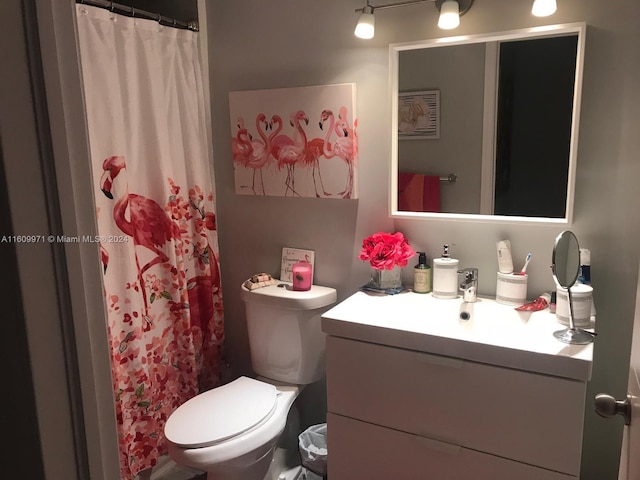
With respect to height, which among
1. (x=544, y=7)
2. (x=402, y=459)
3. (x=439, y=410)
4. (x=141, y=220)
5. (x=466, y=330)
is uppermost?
(x=544, y=7)

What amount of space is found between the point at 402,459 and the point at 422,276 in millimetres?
635

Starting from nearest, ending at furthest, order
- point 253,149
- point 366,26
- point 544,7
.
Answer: point 544,7
point 366,26
point 253,149

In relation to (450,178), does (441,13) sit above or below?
above

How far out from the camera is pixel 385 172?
1.98 m

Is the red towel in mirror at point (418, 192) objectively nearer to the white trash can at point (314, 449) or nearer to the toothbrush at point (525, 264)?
the toothbrush at point (525, 264)

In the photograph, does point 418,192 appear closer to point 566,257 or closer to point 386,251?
point 386,251

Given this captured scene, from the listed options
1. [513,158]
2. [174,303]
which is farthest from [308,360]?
[513,158]

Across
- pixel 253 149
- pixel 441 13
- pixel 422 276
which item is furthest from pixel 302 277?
pixel 441 13

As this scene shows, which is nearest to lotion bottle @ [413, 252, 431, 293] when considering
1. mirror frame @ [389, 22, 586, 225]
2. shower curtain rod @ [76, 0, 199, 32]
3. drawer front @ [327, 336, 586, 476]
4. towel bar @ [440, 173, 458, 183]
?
mirror frame @ [389, 22, 586, 225]

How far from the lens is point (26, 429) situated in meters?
0.53

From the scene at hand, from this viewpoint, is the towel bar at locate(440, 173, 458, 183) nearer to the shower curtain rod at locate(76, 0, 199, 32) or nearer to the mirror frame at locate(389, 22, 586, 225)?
the mirror frame at locate(389, 22, 586, 225)

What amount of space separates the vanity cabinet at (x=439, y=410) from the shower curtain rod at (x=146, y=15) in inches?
52.5

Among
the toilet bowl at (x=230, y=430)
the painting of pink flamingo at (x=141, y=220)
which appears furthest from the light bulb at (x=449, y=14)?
the toilet bowl at (x=230, y=430)

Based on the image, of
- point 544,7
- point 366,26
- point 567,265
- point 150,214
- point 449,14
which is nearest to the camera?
point 567,265
